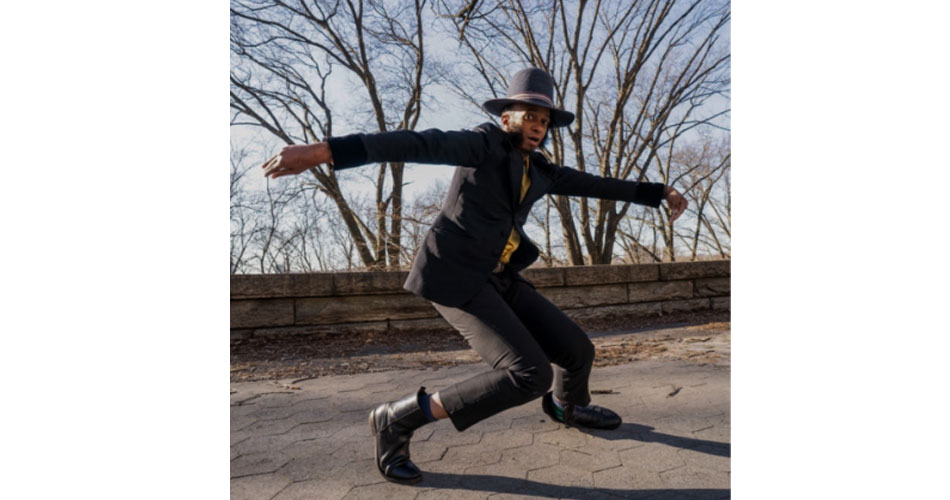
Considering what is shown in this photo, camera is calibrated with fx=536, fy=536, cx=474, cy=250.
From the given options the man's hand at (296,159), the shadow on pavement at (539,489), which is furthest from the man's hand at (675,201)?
the man's hand at (296,159)

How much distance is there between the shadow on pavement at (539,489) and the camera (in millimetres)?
1752

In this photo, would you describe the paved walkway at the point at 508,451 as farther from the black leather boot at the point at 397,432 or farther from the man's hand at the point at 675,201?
the man's hand at the point at 675,201

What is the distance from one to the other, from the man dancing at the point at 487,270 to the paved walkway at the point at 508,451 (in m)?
0.19

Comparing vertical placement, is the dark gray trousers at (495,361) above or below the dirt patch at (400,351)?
above

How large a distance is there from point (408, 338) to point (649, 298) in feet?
11.3

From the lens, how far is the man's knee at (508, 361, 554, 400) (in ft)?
6.02

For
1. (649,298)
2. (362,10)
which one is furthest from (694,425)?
(362,10)

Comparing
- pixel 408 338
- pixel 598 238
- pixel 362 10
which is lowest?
pixel 408 338

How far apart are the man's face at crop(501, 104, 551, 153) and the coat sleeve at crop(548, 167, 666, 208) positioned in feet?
1.35

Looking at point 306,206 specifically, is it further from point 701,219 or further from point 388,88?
point 701,219

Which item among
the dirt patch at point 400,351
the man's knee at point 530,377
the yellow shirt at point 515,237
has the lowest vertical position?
the dirt patch at point 400,351

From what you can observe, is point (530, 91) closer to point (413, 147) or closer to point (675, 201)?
point (413, 147)

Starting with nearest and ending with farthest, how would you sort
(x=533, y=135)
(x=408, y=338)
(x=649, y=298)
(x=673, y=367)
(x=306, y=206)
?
(x=533, y=135) < (x=673, y=367) < (x=408, y=338) < (x=649, y=298) < (x=306, y=206)

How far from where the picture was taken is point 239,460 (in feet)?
7.06
